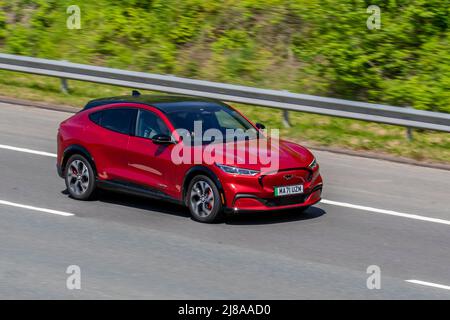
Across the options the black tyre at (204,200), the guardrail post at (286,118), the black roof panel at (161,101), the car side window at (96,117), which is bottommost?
the guardrail post at (286,118)

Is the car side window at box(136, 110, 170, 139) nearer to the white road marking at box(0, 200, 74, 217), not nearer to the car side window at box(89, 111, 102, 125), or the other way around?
the car side window at box(89, 111, 102, 125)

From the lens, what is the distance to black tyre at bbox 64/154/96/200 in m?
14.6

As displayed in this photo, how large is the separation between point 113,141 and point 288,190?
8.69 ft

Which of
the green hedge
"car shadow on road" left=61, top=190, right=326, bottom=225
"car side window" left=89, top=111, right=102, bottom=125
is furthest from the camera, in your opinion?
the green hedge

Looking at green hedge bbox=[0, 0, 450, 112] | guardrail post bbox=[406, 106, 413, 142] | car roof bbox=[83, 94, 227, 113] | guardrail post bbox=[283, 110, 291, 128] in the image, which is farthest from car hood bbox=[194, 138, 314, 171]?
green hedge bbox=[0, 0, 450, 112]

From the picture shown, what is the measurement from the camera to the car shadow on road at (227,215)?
1376 cm

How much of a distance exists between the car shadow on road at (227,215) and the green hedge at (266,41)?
22.7ft

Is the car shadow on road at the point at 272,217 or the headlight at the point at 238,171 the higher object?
the headlight at the point at 238,171

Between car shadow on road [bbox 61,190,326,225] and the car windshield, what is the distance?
3.50 ft

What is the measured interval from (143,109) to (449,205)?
4.60 m

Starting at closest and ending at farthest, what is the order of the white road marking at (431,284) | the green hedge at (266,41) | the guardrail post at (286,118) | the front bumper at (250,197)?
the white road marking at (431,284)
the front bumper at (250,197)
the guardrail post at (286,118)
the green hedge at (266,41)

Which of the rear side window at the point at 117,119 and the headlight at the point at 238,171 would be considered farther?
the rear side window at the point at 117,119

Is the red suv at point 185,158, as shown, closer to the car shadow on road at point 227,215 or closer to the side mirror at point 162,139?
the side mirror at point 162,139

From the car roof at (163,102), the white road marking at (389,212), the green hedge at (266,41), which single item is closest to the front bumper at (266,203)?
the white road marking at (389,212)
